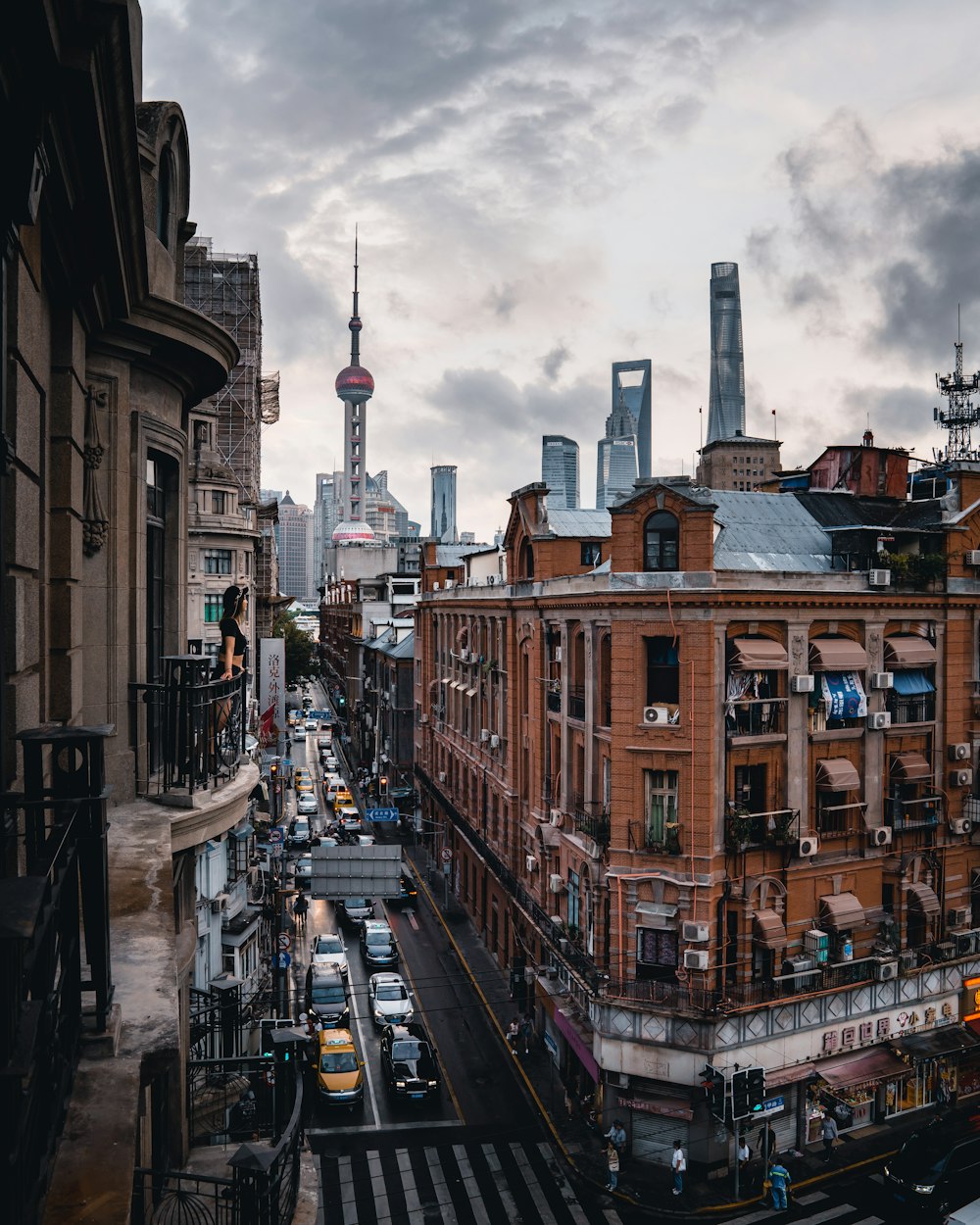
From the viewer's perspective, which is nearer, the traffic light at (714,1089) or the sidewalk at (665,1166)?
the traffic light at (714,1089)

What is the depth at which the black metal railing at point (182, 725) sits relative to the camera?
11.4 m

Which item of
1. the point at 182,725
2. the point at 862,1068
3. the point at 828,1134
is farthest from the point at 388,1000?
the point at 182,725

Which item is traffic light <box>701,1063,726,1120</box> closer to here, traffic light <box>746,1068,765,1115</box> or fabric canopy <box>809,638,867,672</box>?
traffic light <box>746,1068,765,1115</box>

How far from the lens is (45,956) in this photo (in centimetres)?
478

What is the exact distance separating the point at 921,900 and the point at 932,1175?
827 cm

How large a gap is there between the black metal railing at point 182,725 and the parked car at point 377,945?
112 ft

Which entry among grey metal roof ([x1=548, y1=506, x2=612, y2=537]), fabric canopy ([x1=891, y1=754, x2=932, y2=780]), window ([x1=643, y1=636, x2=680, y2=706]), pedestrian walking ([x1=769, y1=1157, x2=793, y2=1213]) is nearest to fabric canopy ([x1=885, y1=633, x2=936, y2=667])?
fabric canopy ([x1=891, y1=754, x2=932, y2=780])

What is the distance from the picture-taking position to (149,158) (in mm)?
11375

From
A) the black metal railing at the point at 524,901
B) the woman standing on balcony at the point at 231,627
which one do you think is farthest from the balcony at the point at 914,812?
the woman standing on balcony at the point at 231,627

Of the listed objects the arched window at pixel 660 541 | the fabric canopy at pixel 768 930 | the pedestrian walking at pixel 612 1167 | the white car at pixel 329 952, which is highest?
the arched window at pixel 660 541

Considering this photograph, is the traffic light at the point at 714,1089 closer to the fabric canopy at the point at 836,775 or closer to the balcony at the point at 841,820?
the balcony at the point at 841,820

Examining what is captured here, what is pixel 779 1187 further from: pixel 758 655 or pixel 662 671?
pixel 758 655

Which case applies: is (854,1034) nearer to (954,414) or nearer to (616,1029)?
(616,1029)

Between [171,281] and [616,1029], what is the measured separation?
24257 mm
